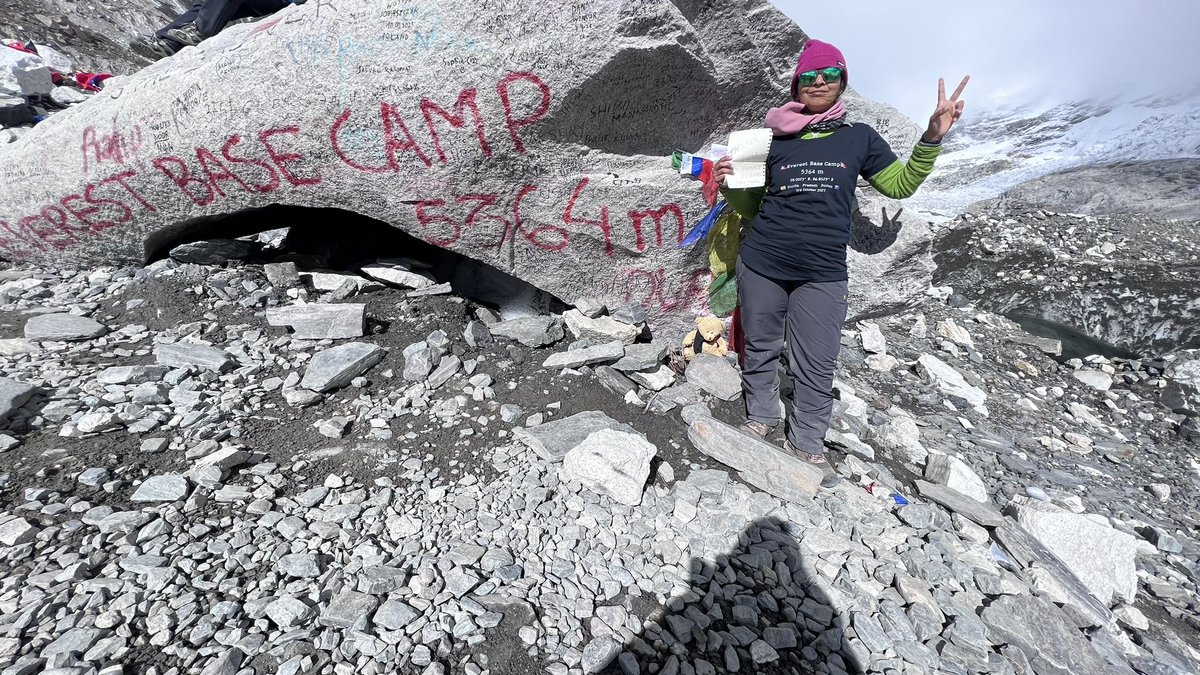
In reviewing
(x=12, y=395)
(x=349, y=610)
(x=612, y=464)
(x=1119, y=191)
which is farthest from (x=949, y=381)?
(x=1119, y=191)

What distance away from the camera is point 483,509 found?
2.72m

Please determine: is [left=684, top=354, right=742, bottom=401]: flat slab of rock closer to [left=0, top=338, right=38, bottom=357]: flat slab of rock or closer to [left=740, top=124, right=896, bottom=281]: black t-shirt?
[left=740, top=124, right=896, bottom=281]: black t-shirt

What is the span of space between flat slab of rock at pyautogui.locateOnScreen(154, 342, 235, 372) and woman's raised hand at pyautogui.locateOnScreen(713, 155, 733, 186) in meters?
3.58

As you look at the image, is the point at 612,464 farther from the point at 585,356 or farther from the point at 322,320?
the point at 322,320

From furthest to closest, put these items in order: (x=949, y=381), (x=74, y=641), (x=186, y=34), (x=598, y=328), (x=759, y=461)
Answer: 1. (x=186, y=34)
2. (x=949, y=381)
3. (x=598, y=328)
4. (x=759, y=461)
5. (x=74, y=641)

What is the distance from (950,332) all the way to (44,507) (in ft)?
26.5

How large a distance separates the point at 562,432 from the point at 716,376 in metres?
1.26

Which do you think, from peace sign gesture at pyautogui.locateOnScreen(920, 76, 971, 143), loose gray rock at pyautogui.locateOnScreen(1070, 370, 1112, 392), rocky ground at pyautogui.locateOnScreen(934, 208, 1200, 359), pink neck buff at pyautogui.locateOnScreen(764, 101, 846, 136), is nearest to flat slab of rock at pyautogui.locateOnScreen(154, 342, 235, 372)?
pink neck buff at pyautogui.locateOnScreen(764, 101, 846, 136)

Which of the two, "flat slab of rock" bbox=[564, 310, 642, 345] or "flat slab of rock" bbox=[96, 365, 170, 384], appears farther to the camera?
"flat slab of rock" bbox=[564, 310, 642, 345]

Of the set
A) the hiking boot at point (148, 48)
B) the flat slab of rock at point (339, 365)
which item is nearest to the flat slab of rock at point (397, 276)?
the flat slab of rock at point (339, 365)

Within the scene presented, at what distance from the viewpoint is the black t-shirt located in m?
3.00

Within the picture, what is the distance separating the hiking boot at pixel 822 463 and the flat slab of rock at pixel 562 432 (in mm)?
1031

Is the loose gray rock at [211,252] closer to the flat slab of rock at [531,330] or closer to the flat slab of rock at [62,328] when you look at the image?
the flat slab of rock at [62,328]

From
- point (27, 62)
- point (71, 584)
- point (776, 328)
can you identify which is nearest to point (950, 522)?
point (776, 328)
